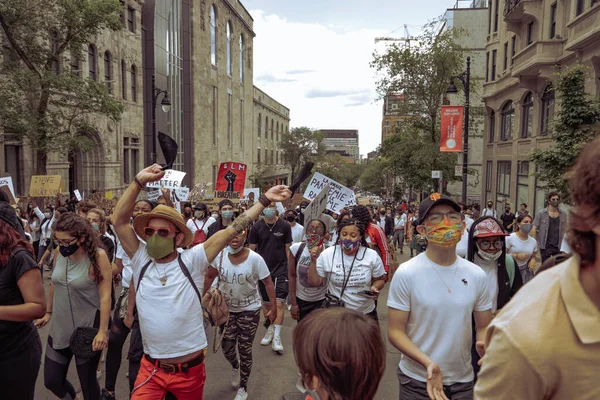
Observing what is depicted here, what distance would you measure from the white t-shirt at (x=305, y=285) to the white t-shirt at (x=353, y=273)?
646 mm

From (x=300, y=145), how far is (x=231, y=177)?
45.9m

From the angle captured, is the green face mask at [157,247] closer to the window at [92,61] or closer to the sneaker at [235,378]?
the sneaker at [235,378]

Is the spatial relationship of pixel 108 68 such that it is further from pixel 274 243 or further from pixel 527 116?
pixel 527 116

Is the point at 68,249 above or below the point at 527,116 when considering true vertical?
below

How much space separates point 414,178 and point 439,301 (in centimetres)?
2621

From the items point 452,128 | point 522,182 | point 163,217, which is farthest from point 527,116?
point 163,217

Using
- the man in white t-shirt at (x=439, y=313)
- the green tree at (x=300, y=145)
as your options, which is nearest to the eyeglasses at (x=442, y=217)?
the man in white t-shirt at (x=439, y=313)

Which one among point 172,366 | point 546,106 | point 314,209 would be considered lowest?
point 172,366

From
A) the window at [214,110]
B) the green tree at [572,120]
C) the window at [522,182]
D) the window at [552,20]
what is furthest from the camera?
the window at [214,110]

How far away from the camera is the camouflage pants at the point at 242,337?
16.4 ft

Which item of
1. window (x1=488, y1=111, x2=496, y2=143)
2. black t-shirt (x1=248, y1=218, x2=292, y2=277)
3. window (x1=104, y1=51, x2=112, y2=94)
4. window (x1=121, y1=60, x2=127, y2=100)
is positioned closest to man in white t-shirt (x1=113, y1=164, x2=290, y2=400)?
black t-shirt (x1=248, y1=218, x2=292, y2=277)

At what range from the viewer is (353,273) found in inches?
182

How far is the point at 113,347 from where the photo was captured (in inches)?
184

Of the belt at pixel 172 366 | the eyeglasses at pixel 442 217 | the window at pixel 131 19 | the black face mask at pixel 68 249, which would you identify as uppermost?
the window at pixel 131 19
